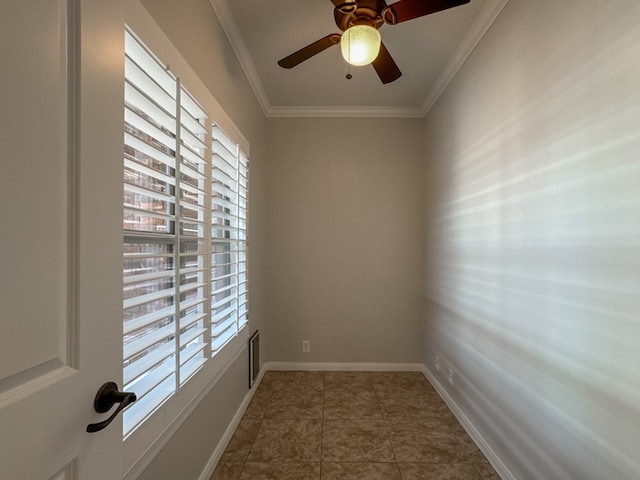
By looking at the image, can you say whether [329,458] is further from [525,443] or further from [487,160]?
[487,160]

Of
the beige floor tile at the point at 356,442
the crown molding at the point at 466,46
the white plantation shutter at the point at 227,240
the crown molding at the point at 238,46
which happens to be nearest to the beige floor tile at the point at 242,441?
the beige floor tile at the point at 356,442

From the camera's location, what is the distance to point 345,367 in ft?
10.9

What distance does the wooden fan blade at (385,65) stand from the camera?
174 cm

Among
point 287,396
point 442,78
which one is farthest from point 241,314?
point 442,78

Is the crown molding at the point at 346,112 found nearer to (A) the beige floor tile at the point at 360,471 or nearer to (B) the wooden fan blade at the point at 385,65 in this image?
(B) the wooden fan blade at the point at 385,65

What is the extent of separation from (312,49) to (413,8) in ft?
1.86

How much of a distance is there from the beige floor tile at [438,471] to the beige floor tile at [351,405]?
1.74 ft

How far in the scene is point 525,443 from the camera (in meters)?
1.59

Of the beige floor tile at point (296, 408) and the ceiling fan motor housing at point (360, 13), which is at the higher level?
the ceiling fan motor housing at point (360, 13)

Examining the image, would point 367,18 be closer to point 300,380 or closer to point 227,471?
point 227,471

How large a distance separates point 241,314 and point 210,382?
641 millimetres

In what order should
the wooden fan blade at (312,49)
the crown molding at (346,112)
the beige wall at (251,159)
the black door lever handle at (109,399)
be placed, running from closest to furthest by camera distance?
the black door lever handle at (109,399)
the beige wall at (251,159)
the wooden fan blade at (312,49)
the crown molding at (346,112)

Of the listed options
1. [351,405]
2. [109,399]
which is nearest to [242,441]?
[351,405]

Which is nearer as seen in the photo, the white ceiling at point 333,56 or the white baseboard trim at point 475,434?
the white baseboard trim at point 475,434
